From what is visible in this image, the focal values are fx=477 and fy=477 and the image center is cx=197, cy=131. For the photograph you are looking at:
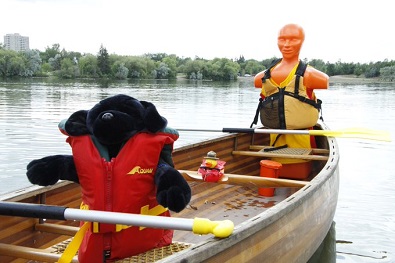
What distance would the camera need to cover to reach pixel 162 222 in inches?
83.7

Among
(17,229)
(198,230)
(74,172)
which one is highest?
(74,172)

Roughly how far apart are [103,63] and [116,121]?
68.5m


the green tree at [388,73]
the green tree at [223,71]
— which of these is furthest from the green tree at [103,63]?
the green tree at [388,73]

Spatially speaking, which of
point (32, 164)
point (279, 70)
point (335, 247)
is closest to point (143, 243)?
point (32, 164)

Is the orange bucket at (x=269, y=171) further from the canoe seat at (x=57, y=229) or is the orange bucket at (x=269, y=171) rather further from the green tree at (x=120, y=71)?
the green tree at (x=120, y=71)

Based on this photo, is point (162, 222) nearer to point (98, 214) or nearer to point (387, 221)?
point (98, 214)

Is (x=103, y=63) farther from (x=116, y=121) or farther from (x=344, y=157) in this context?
(x=116, y=121)

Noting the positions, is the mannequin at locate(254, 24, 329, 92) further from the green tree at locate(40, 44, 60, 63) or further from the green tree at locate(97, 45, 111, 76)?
the green tree at locate(40, 44, 60, 63)

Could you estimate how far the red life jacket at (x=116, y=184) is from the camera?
2428 mm

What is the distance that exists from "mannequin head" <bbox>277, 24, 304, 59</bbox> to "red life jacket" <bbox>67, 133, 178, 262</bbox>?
335 centimetres

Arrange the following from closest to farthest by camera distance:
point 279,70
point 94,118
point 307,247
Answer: point 94,118
point 307,247
point 279,70

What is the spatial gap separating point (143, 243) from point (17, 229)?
922 mm

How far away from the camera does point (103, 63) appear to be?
226 ft

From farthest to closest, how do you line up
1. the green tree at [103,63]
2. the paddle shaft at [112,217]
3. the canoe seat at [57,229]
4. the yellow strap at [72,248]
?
the green tree at [103,63]
the canoe seat at [57,229]
the yellow strap at [72,248]
the paddle shaft at [112,217]
